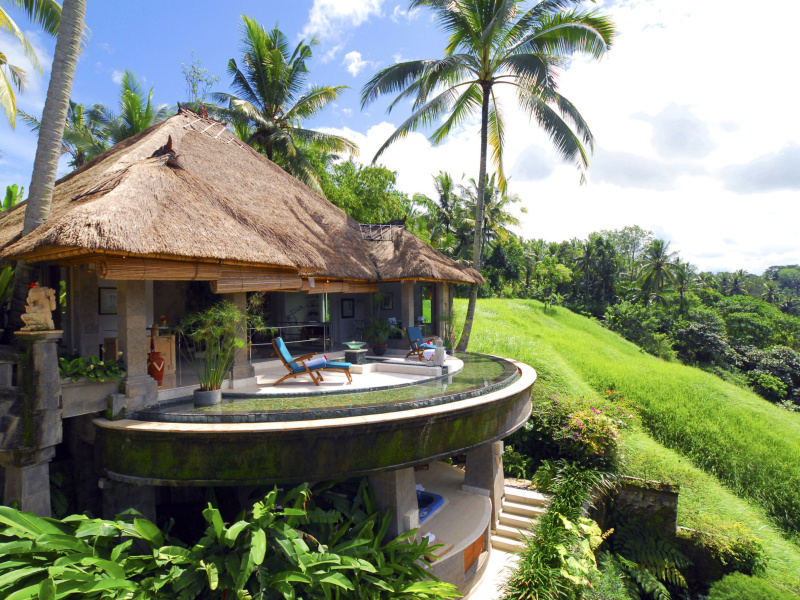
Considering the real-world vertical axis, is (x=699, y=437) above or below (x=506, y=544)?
above

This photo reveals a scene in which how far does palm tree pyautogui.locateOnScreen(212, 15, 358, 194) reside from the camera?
56.0ft

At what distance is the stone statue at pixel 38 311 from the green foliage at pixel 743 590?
13.8m

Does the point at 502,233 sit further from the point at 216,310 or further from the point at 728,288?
the point at 728,288

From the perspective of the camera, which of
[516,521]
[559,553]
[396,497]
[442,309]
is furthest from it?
[442,309]

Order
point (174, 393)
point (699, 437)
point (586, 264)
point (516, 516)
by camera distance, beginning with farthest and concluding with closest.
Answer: point (586, 264) < point (699, 437) < point (516, 516) < point (174, 393)

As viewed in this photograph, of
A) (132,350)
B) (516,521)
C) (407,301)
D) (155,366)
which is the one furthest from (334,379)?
(516,521)

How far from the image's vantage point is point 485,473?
9750mm

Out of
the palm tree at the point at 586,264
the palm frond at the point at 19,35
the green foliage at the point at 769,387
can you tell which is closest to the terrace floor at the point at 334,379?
the palm frond at the point at 19,35

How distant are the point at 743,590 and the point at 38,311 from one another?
46.6ft

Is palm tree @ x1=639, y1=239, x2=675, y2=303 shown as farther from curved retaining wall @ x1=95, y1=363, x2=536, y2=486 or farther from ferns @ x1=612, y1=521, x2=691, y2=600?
curved retaining wall @ x1=95, y1=363, x2=536, y2=486

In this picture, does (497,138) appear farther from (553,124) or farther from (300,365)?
(300,365)

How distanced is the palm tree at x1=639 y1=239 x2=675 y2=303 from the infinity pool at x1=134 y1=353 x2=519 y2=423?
3309cm

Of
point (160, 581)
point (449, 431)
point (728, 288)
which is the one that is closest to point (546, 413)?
point (449, 431)

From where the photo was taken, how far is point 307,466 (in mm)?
5855
